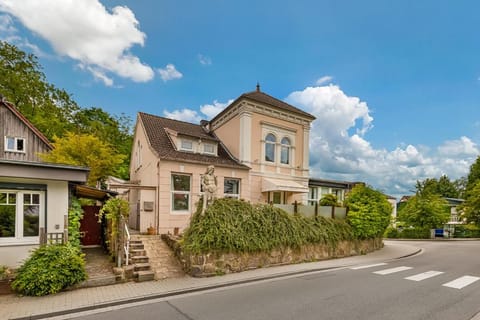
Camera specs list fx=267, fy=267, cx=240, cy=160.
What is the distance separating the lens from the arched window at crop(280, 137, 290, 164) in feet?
62.2

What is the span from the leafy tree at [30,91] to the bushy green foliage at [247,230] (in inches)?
→ 891

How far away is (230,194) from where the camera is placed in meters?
16.3

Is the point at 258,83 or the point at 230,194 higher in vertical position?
the point at 258,83

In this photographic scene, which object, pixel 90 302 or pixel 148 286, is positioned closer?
pixel 90 302

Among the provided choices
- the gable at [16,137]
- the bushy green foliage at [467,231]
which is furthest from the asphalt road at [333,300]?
the bushy green foliage at [467,231]

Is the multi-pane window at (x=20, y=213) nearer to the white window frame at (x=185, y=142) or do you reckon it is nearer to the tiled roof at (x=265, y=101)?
the white window frame at (x=185, y=142)

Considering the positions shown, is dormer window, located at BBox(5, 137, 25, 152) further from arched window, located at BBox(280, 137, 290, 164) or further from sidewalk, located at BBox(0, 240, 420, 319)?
arched window, located at BBox(280, 137, 290, 164)

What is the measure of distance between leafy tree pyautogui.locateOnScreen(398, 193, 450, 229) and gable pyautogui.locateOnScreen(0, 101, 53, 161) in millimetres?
37002

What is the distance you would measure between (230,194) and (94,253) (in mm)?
7631

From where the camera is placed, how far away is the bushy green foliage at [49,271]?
7.07 meters

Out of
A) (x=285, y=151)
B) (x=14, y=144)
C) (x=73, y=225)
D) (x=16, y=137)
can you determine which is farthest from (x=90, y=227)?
(x=285, y=151)

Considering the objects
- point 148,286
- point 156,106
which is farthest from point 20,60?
point 148,286

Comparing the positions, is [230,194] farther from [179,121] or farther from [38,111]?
[38,111]

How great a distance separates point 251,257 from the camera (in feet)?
35.6
